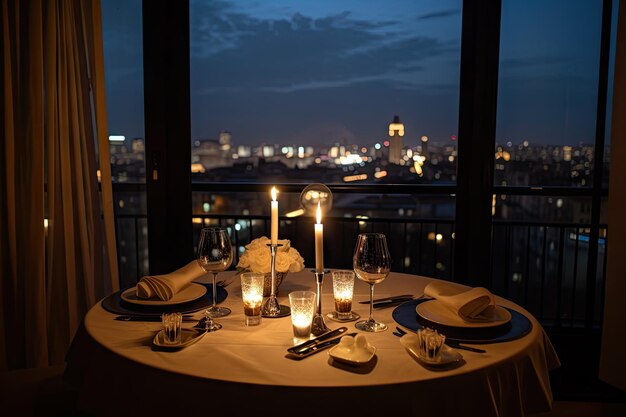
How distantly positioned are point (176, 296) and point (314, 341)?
19.3 inches

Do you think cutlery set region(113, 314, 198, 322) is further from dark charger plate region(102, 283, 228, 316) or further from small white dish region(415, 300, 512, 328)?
small white dish region(415, 300, 512, 328)

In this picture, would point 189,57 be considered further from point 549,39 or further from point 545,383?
point 545,383

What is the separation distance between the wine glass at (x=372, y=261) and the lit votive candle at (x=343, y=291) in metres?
0.06

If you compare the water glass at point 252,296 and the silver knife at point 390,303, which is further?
the silver knife at point 390,303

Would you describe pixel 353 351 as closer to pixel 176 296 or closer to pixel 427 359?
pixel 427 359

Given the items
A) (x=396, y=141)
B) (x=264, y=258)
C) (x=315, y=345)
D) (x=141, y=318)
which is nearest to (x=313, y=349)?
(x=315, y=345)

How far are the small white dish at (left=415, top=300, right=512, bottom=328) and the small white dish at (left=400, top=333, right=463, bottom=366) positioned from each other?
0.39 feet

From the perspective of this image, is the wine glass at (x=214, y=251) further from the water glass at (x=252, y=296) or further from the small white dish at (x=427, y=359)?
the small white dish at (x=427, y=359)

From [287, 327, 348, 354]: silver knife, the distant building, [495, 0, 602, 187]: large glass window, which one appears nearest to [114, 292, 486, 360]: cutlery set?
[287, 327, 348, 354]: silver knife

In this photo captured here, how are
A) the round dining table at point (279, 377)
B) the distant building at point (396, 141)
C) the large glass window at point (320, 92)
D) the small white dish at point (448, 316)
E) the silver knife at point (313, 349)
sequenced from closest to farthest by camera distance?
the round dining table at point (279, 377) < the silver knife at point (313, 349) < the small white dish at point (448, 316) < the large glass window at point (320, 92) < the distant building at point (396, 141)

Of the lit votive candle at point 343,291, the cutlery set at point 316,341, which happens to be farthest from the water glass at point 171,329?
the lit votive candle at point 343,291

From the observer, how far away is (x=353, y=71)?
359 centimetres

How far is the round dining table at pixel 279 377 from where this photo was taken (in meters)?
0.94

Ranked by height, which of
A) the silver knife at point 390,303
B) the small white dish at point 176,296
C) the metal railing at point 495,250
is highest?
the small white dish at point 176,296
